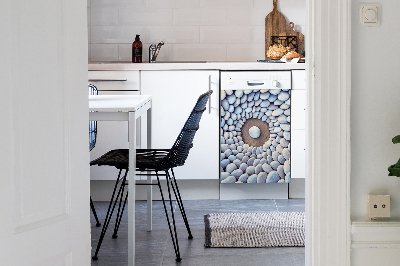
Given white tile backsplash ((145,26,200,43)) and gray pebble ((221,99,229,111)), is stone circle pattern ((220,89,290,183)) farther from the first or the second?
white tile backsplash ((145,26,200,43))

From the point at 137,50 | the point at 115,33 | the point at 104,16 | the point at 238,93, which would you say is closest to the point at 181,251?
the point at 238,93

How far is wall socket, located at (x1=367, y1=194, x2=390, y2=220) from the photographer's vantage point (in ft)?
5.77

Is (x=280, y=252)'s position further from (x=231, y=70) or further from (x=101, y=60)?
(x=101, y=60)

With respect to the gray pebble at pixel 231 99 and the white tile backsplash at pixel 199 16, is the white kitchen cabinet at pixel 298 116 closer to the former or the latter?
the gray pebble at pixel 231 99

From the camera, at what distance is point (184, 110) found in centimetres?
392

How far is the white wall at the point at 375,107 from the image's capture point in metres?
1.72

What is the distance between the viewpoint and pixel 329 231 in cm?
175

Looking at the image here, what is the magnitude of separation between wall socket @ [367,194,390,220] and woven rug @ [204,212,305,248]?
1189mm

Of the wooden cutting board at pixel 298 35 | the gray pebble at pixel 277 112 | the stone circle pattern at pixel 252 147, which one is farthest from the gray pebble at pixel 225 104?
the wooden cutting board at pixel 298 35

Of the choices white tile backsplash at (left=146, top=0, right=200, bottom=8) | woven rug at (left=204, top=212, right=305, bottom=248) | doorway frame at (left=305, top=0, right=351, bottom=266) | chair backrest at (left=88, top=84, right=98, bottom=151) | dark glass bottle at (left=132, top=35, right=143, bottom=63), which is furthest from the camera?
white tile backsplash at (left=146, top=0, right=200, bottom=8)

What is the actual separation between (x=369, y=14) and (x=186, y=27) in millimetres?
2970

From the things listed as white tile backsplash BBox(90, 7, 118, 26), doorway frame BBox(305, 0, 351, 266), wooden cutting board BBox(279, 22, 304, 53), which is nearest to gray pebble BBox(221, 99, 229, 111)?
wooden cutting board BBox(279, 22, 304, 53)

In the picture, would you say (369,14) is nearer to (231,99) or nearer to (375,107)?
(375,107)

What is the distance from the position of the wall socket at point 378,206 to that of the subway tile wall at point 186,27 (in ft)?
9.73
